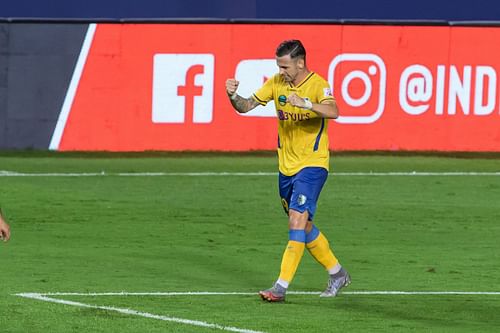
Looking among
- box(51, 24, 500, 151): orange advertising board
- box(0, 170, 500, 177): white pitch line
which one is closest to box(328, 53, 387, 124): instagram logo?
box(51, 24, 500, 151): orange advertising board

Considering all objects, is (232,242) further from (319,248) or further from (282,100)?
(282,100)

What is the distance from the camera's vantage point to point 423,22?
79.6 feet

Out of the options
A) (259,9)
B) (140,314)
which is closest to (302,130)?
(140,314)

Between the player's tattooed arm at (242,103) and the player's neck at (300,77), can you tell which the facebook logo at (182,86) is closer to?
the player's tattooed arm at (242,103)

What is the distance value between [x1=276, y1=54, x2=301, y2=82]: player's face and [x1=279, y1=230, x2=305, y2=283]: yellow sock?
1232 mm

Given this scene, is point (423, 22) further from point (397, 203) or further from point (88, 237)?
point (88, 237)

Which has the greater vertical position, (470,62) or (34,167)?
(470,62)

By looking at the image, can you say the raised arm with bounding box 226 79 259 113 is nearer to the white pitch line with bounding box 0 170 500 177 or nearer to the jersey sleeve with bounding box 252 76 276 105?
the jersey sleeve with bounding box 252 76 276 105

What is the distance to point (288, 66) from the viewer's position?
37.6 feet

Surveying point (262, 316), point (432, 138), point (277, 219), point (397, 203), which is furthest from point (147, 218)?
point (432, 138)

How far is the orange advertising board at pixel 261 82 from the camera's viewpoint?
23656mm

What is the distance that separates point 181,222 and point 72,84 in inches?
290

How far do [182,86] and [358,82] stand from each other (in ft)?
9.49

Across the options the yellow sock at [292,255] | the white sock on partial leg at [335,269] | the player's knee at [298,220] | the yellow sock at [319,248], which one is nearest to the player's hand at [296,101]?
the player's knee at [298,220]
